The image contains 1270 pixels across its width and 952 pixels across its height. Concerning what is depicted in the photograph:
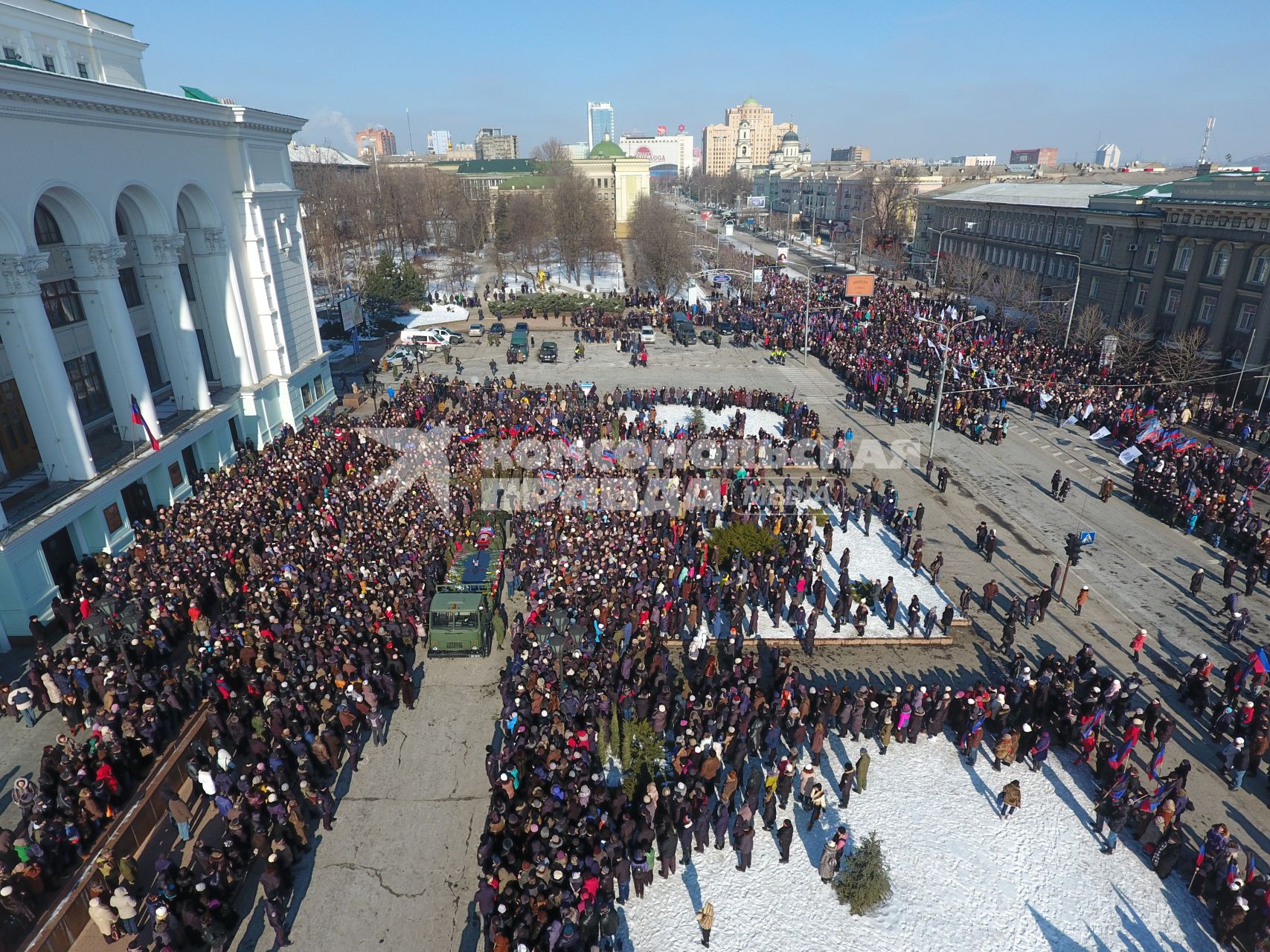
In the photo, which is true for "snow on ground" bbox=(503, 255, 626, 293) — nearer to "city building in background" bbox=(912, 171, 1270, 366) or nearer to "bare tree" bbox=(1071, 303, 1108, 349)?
"city building in background" bbox=(912, 171, 1270, 366)

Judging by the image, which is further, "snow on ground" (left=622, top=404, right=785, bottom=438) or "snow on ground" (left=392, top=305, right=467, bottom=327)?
"snow on ground" (left=392, top=305, right=467, bottom=327)

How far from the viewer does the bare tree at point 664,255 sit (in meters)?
60.0

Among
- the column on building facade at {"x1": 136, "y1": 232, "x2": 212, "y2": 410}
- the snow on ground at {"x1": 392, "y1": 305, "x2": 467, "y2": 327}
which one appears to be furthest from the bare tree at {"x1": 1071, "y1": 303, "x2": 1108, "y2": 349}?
the column on building facade at {"x1": 136, "y1": 232, "x2": 212, "y2": 410}

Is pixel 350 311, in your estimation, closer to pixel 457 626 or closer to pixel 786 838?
pixel 457 626

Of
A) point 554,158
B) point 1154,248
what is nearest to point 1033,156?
point 554,158

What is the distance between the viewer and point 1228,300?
114 feet

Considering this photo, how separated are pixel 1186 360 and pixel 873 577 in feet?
78.4

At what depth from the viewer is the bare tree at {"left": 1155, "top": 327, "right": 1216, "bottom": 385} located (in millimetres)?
32938

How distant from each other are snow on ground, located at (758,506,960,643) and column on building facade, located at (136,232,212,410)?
20389 millimetres

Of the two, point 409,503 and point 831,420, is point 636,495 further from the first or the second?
point 831,420

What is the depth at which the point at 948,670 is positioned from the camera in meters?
16.4

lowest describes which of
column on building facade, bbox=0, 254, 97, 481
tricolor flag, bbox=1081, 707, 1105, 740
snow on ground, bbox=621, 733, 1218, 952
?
snow on ground, bbox=621, 733, 1218, 952

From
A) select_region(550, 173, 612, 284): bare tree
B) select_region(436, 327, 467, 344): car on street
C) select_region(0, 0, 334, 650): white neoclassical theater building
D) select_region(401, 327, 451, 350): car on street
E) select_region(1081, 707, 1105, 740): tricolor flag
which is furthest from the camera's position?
select_region(550, 173, 612, 284): bare tree

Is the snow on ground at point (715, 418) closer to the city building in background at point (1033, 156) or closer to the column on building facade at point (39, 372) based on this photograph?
the column on building facade at point (39, 372)
